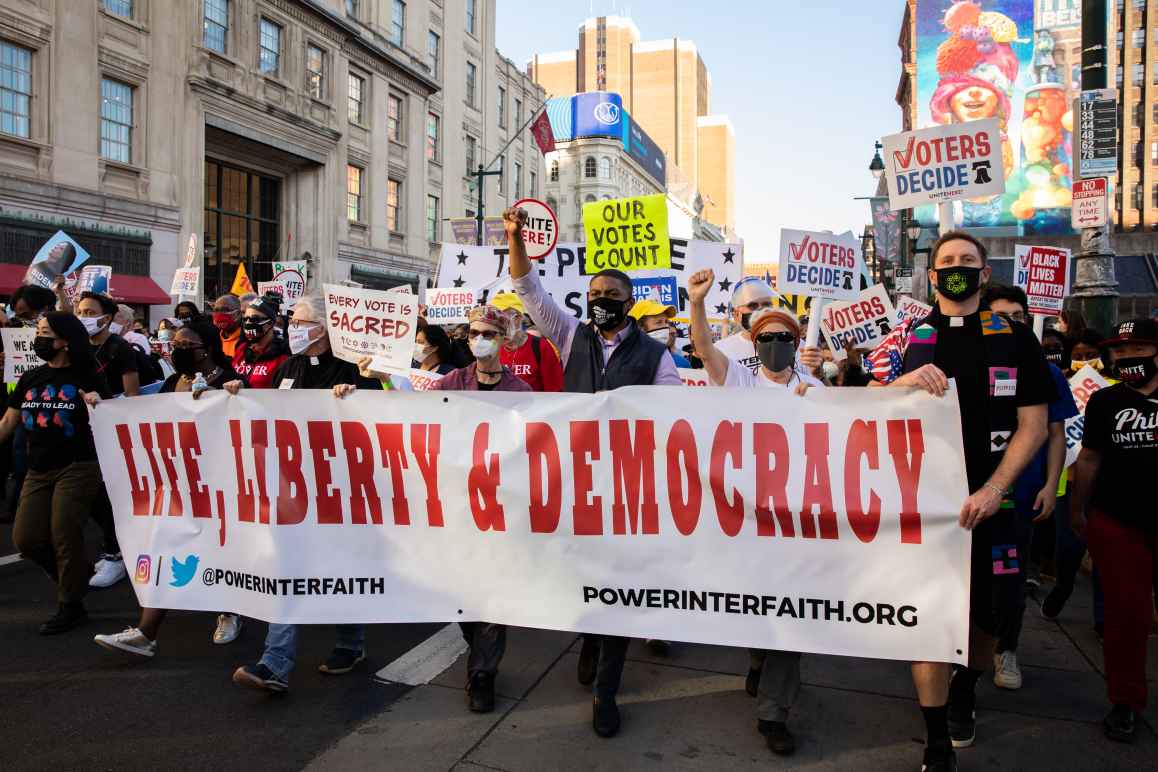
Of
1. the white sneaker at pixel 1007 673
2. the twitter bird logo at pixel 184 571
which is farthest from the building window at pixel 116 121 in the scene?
the white sneaker at pixel 1007 673

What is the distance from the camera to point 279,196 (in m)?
28.9

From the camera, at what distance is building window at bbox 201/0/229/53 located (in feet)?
78.2

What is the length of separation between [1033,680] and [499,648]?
110 inches

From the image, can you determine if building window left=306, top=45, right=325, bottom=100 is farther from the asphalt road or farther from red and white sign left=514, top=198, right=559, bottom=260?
the asphalt road

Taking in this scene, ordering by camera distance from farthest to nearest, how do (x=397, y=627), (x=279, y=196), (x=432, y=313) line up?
(x=279, y=196) → (x=432, y=313) → (x=397, y=627)

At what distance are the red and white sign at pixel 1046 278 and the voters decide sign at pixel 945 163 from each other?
3.12 meters

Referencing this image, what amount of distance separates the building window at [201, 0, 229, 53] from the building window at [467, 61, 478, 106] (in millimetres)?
16260

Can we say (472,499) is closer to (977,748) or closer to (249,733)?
(249,733)

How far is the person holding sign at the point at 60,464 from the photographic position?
4.97 m

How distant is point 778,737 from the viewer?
354 centimetres

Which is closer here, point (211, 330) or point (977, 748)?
point (977, 748)

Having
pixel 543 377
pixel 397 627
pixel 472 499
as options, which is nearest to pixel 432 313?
pixel 543 377

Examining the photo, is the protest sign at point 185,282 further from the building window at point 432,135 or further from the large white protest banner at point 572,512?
the building window at point 432,135

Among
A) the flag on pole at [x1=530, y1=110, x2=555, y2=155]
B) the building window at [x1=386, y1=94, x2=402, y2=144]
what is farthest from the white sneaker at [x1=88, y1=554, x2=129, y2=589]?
the building window at [x1=386, y1=94, x2=402, y2=144]
